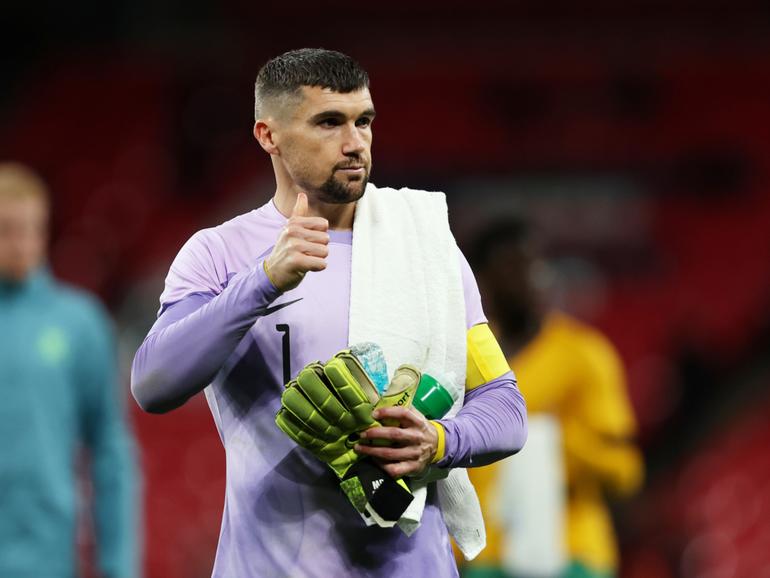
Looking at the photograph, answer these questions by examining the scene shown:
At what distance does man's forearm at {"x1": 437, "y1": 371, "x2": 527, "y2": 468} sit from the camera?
9.77ft

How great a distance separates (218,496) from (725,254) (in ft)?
17.4

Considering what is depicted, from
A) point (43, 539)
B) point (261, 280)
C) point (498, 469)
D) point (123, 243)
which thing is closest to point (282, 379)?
point (261, 280)

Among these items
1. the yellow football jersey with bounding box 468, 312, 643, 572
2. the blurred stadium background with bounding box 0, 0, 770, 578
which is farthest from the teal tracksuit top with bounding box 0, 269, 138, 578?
the blurred stadium background with bounding box 0, 0, 770, 578

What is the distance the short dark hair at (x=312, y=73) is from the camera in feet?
10.1

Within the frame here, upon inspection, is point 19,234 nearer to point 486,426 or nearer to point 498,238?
point 498,238

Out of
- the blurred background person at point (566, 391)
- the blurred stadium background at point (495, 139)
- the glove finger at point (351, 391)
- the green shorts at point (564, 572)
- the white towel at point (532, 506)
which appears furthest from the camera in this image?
the blurred stadium background at point (495, 139)

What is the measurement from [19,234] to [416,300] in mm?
2233

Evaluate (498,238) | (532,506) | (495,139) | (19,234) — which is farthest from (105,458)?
(495,139)

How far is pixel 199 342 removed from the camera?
113 inches

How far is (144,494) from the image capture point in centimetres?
1192

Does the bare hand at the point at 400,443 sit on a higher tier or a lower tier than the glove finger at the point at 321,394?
lower

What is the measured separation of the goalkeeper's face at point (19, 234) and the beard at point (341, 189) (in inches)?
80.5

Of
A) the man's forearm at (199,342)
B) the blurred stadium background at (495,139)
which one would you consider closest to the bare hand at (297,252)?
the man's forearm at (199,342)

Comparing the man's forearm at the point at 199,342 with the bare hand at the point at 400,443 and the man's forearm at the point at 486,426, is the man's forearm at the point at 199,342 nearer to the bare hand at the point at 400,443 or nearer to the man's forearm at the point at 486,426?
the bare hand at the point at 400,443
